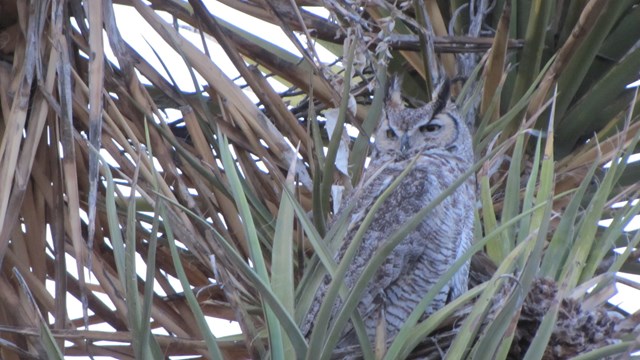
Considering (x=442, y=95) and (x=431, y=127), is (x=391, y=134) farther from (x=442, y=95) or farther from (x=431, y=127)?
(x=442, y=95)

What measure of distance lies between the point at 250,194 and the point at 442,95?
1.03 m

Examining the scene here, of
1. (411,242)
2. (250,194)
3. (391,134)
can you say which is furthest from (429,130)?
(250,194)

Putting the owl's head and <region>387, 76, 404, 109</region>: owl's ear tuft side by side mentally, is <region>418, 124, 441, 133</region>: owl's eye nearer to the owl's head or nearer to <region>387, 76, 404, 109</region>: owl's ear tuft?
the owl's head

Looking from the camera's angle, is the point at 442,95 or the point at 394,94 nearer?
the point at 442,95

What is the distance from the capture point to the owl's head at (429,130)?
11.1ft

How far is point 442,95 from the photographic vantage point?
334 cm

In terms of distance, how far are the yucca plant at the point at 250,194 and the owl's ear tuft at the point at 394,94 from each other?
0.18 metres

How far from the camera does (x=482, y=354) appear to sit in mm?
1685

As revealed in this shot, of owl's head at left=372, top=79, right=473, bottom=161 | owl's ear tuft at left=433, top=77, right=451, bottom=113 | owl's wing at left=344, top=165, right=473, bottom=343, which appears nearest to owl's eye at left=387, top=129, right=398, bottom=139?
owl's head at left=372, top=79, right=473, bottom=161

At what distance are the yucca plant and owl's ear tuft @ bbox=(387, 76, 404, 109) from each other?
18cm

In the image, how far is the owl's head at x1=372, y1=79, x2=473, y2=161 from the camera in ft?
11.1

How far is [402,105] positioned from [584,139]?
0.61m

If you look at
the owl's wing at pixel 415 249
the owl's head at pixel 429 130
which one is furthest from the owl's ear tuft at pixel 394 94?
the owl's wing at pixel 415 249

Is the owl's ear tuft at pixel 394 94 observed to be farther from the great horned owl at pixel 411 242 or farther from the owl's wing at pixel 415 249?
the owl's wing at pixel 415 249
